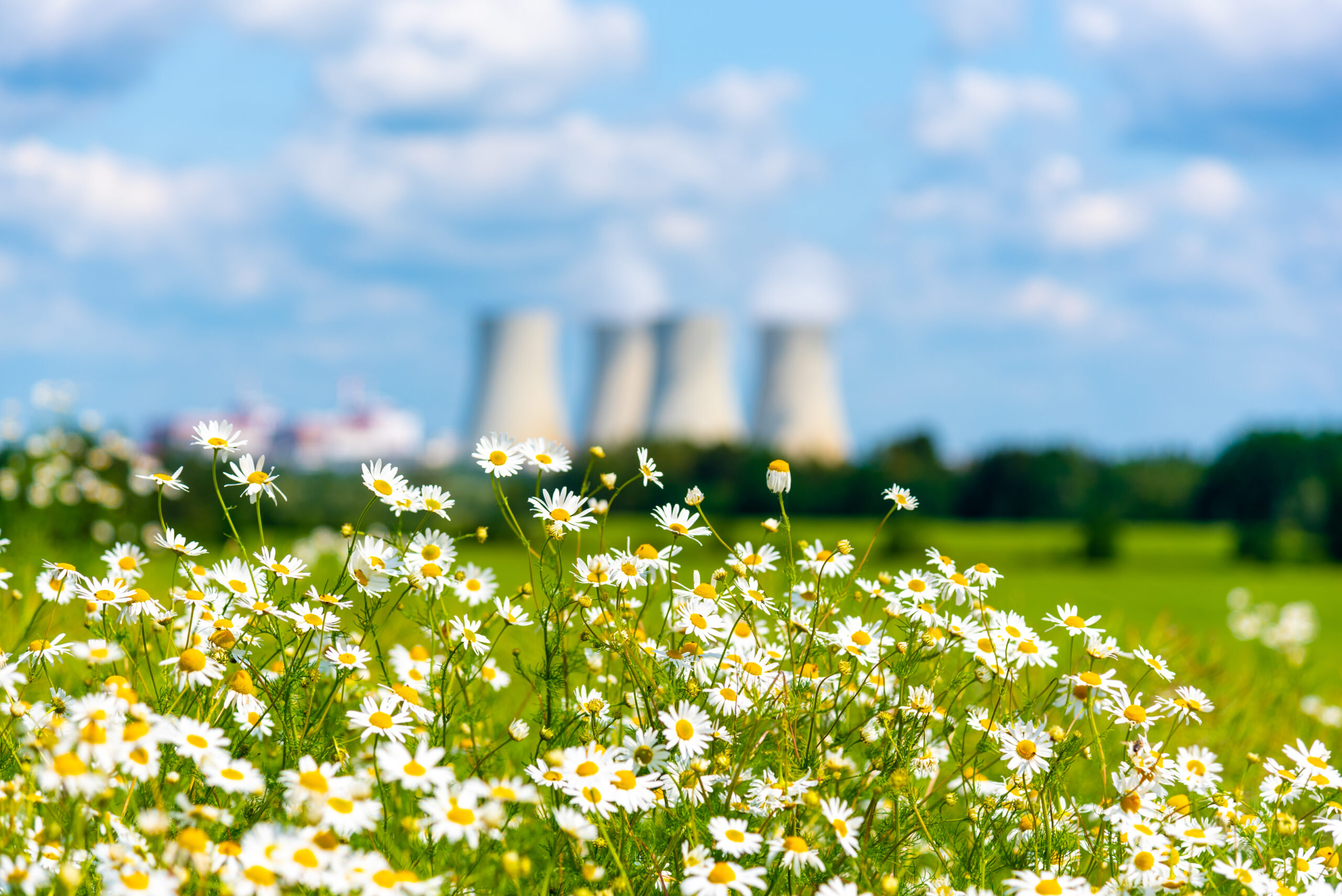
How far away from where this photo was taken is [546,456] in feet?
6.04

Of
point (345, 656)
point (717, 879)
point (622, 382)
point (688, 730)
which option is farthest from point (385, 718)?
point (622, 382)

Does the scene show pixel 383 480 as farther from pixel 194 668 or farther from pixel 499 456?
pixel 194 668

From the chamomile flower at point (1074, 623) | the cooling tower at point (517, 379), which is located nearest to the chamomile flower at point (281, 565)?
the chamomile flower at point (1074, 623)

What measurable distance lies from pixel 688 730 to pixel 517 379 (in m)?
26.0

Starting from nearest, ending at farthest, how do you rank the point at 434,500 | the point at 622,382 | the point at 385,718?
the point at 385,718
the point at 434,500
the point at 622,382

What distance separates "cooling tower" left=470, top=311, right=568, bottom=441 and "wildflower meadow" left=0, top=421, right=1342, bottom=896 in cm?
2497

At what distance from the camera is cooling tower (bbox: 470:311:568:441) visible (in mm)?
27203

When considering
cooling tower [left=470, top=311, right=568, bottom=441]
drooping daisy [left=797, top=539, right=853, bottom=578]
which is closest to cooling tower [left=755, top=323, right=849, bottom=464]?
cooling tower [left=470, top=311, right=568, bottom=441]

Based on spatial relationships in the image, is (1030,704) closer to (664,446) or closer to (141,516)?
(141,516)

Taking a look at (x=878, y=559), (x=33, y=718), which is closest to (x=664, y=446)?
(x=878, y=559)

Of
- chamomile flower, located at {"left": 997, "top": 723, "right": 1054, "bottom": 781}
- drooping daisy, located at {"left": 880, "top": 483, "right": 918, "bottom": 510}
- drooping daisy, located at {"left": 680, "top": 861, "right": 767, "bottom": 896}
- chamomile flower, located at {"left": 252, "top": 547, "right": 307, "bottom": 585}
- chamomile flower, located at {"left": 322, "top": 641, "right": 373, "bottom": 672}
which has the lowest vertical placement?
drooping daisy, located at {"left": 680, "top": 861, "right": 767, "bottom": 896}

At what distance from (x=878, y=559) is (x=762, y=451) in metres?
9.87

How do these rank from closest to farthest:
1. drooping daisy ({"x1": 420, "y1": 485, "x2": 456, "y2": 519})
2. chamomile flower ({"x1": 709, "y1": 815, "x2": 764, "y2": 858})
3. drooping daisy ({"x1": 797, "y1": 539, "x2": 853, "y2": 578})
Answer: chamomile flower ({"x1": 709, "y1": 815, "x2": 764, "y2": 858}) < drooping daisy ({"x1": 420, "y1": 485, "x2": 456, "y2": 519}) < drooping daisy ({"x1": 797, "y1": 539, "x2": 853, "y2": 578})

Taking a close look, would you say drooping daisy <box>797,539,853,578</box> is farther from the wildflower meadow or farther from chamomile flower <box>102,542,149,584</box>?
chamomile flower <box>102,542,149,584</box>
